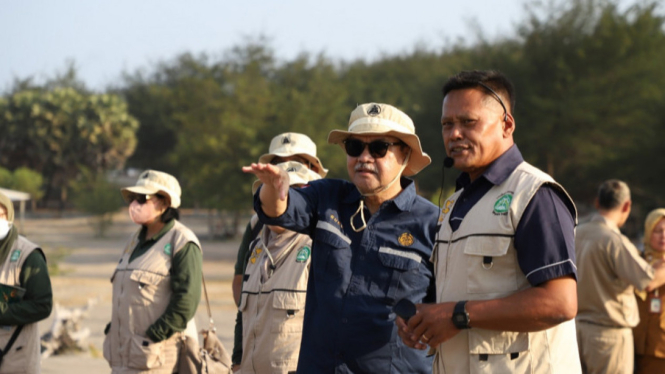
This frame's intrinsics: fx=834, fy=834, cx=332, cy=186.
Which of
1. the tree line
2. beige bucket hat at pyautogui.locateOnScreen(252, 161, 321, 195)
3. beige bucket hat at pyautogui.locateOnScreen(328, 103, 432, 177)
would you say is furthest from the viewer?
the tree line

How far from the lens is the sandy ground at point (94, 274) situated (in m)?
11.2

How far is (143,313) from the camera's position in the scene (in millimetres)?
6094

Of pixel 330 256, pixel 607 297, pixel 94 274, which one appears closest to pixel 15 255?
pixel 330 256

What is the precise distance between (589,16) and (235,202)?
15.3m

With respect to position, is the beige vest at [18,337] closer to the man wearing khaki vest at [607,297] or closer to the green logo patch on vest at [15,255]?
the green logo patch on vest at [15,255]

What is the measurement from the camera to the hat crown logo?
4.14 metres

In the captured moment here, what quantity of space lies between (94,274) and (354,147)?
22.6 m

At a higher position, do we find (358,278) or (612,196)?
(612,196)

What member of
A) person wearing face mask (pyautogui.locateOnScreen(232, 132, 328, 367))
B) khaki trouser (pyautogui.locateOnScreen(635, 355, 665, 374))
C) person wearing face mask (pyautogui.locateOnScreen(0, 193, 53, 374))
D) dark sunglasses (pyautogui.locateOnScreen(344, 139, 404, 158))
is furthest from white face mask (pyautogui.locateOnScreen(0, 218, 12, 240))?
khaki trouser (pyautogui.locateOnScreen(635, 355, 665, 374))

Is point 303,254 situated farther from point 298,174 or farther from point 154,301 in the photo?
point 154,301

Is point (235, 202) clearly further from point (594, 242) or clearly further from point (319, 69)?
point (594, 242)

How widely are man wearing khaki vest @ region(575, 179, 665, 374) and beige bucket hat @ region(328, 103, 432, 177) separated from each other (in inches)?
138

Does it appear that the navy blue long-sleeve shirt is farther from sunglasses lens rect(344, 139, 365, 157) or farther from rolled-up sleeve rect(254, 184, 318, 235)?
sunglasses lens rect(344, 139, 365, 157)

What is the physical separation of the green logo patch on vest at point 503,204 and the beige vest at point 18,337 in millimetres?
4181
